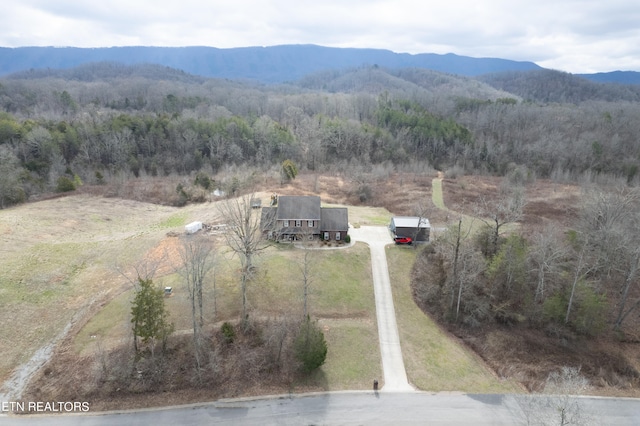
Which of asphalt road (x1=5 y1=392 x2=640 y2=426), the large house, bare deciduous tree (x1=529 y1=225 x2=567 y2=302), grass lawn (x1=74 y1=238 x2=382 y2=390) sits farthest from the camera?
the large house

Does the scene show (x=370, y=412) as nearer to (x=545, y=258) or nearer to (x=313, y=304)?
(x=313, y=304)

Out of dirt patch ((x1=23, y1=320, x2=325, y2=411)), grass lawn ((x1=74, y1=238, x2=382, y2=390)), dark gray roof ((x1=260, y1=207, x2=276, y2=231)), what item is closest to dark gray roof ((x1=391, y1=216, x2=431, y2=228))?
grass lawn ((x1=74, y1=238, x2=382, y2=390))

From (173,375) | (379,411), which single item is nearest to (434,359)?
(379,411)

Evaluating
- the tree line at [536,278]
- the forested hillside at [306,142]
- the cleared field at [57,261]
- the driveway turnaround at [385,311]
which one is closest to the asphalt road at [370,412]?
the driveway turnaround at [385,311]

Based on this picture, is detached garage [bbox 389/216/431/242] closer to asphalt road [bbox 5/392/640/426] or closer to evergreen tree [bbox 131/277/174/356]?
asphalt road [bbox 5/392/640/426]

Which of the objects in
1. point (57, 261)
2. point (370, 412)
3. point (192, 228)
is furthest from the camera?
point (192, 228)

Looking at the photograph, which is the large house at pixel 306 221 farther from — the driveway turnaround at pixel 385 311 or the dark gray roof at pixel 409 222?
the dark gray roof at pixel 409 222
